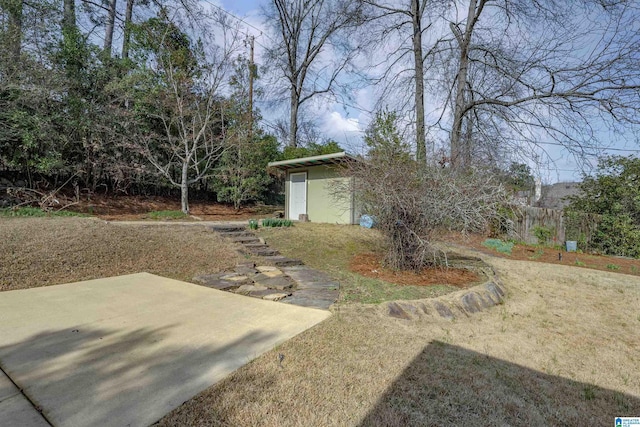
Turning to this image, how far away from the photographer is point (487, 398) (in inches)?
75.0

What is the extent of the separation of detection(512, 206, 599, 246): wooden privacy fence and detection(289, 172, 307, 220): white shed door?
6.87 metres

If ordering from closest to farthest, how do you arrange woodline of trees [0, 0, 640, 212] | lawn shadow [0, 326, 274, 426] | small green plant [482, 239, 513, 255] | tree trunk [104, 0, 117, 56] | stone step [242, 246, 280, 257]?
lawn shadow [0, 326, 274, 426], stone step [242, 246, 280, 257], small green plant [482, 239, 513, 255], woodline of trees [0, 0, 640, 212], tree trunk [104, 0, 117, 56]

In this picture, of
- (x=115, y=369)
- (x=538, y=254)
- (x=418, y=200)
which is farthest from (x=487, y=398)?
(x=538, y=254)

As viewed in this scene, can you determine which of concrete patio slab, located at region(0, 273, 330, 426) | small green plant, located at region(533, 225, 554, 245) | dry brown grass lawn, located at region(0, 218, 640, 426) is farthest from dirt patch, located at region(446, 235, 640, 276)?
concrete patio slab, located at region(0, 273, 330, 426)

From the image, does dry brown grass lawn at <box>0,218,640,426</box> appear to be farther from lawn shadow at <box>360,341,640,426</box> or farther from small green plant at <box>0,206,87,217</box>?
small green plant at <box>0,206,87,217</box>

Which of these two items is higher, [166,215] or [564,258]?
[166,215]

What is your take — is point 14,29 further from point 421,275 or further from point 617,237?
point 617,237

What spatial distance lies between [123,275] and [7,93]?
26.4 ft

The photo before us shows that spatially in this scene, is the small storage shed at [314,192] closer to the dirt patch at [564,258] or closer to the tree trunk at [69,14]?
the dirt patch at [564,258]

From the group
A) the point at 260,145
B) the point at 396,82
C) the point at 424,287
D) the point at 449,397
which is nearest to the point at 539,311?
the point at 424,287

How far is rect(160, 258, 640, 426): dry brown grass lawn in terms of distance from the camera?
1678mm

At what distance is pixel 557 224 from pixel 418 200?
296 inches

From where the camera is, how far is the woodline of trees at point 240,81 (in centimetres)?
810

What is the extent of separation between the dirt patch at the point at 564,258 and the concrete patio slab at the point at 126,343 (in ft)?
15.3
